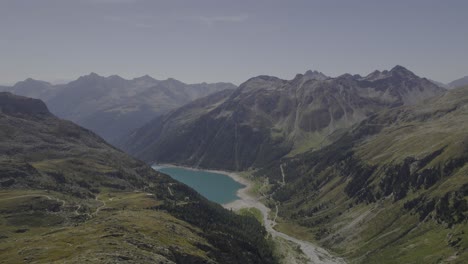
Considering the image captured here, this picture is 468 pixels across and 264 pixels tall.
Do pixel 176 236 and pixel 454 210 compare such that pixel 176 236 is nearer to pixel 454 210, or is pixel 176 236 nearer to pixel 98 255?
pixel 98 255

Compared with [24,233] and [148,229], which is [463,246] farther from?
[24,233]

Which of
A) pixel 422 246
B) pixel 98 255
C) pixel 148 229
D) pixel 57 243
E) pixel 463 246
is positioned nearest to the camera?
pixel 98 255

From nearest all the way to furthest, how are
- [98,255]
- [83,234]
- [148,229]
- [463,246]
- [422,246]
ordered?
[98,255]
[83,234]
[148,229]
[463,246]
[422,246]

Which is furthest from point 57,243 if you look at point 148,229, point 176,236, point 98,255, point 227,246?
point 227,246

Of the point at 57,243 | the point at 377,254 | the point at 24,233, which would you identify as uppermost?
the point at 57,243

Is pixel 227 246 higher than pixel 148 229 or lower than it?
lower

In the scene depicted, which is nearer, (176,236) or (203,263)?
(203,263)

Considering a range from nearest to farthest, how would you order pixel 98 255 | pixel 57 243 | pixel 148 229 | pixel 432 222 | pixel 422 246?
1. pixel 98 255
2. pixel 57 243
3. pixel 148 229
4. pixel 422 246
5. pixel 432 222

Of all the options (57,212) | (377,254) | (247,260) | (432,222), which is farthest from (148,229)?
(432,222)

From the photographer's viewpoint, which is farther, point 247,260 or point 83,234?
point 247,260
